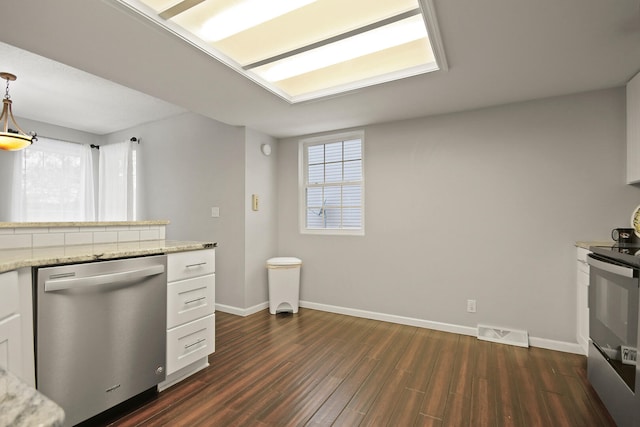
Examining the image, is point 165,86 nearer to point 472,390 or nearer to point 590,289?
point 472,390

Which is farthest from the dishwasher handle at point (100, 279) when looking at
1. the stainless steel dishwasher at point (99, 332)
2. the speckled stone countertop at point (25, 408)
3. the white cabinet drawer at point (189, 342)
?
the speckled stone countertop at point (25, 408)

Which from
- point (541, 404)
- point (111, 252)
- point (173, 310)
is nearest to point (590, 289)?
point (541, 404)

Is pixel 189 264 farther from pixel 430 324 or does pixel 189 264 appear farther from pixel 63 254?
pixel 430 324

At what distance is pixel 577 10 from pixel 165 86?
2.72 m

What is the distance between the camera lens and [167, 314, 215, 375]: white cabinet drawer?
208 centimetres

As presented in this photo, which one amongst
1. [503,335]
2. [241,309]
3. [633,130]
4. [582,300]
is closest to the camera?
[633,130]

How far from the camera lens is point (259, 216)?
3912 mm

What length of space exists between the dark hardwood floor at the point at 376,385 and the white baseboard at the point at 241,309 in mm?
574

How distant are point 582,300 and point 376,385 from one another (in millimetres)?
1841

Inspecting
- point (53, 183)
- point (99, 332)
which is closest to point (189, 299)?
point (99, 332)

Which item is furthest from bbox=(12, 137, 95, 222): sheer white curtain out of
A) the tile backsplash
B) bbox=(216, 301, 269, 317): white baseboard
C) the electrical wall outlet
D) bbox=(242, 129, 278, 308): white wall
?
the electrical wall outlet

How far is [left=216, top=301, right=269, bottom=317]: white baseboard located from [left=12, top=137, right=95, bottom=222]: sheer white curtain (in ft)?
9.74

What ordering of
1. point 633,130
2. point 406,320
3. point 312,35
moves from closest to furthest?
1. point 312,35
2. point 633,130
3. point 406,320

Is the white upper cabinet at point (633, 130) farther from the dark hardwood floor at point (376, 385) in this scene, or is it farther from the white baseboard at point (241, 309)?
the white baseboard at point (241, 309)
